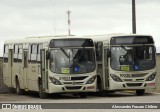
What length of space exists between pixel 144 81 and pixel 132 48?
1675mm

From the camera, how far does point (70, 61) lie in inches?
1245

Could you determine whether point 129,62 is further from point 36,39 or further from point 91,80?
point 36,39

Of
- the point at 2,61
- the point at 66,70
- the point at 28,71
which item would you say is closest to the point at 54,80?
the point at 66,70

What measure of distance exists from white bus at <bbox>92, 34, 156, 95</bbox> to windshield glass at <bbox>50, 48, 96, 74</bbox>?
1435mm

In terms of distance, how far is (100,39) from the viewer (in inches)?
1339

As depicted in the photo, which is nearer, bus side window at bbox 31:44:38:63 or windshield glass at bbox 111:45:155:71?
windshield glass at bbox 111:45:155:71

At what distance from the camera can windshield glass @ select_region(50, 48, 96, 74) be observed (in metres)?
31.5

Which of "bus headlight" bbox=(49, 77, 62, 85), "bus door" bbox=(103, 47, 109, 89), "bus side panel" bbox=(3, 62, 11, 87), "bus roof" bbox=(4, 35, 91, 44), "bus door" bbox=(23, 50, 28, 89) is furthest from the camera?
"bus side panel" bbox=(3, 62, 11, 87)

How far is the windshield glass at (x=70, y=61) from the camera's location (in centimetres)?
3153

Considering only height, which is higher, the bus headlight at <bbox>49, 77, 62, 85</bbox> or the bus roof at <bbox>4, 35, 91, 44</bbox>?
the bus roof at <bbox>4, 35, 91, 44</bbox>

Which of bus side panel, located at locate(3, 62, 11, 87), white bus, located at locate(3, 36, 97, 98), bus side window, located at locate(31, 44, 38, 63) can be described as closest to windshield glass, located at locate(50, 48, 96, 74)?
white bus, located at locate(3, 36, 97, 98)

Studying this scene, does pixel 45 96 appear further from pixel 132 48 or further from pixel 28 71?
pixel 132 48

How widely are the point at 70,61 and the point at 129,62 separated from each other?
124 inches

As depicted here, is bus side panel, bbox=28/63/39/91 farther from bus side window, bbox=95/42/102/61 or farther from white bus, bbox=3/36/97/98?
bus side window, bbox=95/42/102/61
